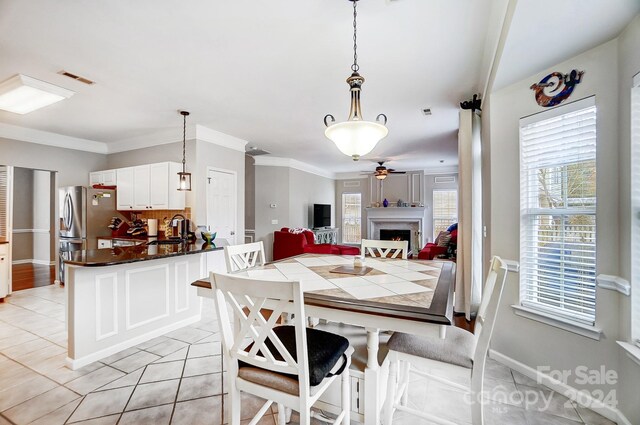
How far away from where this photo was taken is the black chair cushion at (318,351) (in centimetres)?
130

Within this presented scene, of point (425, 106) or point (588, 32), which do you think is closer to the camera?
point (588, 32)

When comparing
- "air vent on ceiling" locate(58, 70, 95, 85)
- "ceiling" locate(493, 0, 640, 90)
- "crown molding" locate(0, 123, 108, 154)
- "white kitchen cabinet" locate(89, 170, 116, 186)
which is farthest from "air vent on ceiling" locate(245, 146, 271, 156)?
"ceiling" locate(493, 0, 640, 90)

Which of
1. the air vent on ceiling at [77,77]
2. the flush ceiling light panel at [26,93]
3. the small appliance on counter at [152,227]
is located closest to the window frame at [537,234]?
the air vent on ceiling at [77,77]

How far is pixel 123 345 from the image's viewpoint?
2.74 metres

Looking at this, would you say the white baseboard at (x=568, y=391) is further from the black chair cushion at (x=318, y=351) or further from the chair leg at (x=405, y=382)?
the black chair cushion at (x=318, y=351)

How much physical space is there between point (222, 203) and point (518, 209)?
14.2 feet

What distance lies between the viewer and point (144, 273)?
2908 mm

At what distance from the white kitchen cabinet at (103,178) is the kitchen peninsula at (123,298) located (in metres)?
2.80

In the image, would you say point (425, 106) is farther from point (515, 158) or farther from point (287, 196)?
point (287, 196)

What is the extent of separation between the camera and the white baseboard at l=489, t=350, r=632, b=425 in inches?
71.4

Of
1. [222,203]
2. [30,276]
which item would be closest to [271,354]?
[222,203]

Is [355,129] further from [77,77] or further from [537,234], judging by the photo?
[77,77]

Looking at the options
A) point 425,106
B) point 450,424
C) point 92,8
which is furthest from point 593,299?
point 92,8

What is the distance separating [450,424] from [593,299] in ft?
4.36
